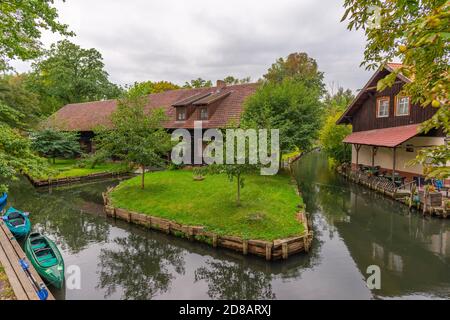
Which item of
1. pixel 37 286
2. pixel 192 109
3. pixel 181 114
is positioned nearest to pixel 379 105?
pixel 192 109

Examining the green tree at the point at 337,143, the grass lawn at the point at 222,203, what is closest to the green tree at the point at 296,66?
the green tree at the point at 337,143

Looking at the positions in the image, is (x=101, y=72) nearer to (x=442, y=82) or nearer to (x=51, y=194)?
(x=51, y=194)

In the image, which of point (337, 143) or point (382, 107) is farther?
point (337, 143)

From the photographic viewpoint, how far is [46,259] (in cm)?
1045

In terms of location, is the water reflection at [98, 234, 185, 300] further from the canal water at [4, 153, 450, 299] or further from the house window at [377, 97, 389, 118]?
the house window at [377, 97, 389, 118]

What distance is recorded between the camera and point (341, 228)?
15500 mm

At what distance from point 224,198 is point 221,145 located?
3416 millimetres

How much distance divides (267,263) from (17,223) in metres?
12.4

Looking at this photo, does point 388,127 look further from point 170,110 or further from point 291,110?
point 170,110

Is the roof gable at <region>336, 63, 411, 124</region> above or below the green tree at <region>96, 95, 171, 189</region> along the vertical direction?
above

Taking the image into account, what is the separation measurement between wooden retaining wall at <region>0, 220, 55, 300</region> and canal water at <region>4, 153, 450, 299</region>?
1.39m

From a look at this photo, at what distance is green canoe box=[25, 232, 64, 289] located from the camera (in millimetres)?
9703

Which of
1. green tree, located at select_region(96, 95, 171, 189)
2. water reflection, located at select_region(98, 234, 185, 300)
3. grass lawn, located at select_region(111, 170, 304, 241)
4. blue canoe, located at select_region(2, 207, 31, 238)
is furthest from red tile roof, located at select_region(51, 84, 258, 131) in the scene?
water reflection, located at select_region(98, 234, 185, 300)
